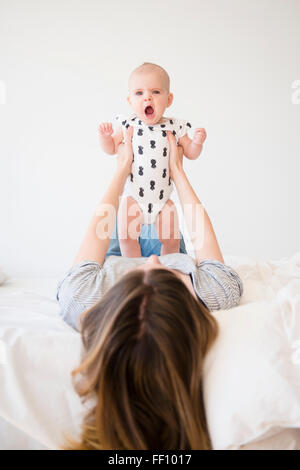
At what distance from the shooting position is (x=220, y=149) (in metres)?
3.17

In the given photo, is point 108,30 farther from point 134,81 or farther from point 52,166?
point 134,81

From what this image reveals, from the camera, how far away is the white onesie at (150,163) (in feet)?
5.63

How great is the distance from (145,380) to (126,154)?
114cm

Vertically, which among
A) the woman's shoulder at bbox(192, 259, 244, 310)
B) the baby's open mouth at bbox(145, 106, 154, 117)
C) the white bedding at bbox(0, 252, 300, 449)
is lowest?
the white bedding at bbox(0, 252, 300, 449)

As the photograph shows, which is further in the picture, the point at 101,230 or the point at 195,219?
the point at 195,219

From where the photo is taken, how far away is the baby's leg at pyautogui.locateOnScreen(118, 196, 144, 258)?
174cm

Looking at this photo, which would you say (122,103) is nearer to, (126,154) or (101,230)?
(126,154)

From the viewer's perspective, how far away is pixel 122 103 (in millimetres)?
3070

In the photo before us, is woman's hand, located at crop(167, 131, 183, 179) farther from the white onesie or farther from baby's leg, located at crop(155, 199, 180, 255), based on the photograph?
baby's leg, located at crop(155, 199, 180, 255)

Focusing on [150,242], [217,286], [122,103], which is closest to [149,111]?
[150,242]

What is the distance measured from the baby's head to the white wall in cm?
147

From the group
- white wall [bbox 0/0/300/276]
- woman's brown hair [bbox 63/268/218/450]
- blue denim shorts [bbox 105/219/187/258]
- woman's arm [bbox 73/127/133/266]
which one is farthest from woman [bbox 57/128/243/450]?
white wall [bbox 0/0/300/276]

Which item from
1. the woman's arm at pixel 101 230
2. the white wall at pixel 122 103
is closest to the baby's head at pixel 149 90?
the woman's arm at pixel 101 230
